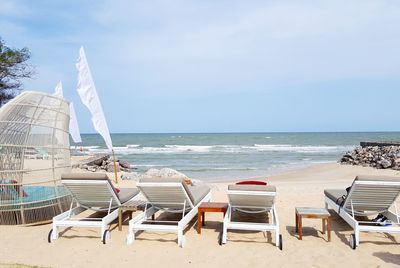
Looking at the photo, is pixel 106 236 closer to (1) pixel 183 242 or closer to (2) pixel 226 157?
(1) pixel 183 242

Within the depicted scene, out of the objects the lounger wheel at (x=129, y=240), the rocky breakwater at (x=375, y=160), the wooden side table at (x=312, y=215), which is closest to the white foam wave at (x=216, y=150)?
the rocky breakwater at (x=375, y=160)

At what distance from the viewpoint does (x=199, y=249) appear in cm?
594

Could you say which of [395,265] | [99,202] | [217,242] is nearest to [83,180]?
[99,202]

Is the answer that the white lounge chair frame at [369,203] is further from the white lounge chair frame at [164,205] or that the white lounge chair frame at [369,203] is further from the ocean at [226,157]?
the ocean at [226,157]

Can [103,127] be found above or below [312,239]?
above

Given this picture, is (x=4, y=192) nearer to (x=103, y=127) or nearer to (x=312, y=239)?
(x=103, y=127)

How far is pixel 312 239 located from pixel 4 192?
5.43m

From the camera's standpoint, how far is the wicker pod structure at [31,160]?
23.7 ft

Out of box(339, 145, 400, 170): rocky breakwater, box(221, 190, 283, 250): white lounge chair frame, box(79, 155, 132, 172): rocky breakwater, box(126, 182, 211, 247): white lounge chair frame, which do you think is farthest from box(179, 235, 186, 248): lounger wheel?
box(339, 145, 400, 170): rocky breakwater

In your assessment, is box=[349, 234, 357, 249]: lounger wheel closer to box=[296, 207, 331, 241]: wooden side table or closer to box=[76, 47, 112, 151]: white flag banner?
box=[296, 207, 331, 241]: wooden side table

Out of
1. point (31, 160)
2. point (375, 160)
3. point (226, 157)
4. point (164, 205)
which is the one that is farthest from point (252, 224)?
point (226, 157)

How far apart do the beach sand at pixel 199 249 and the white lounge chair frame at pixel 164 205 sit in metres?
0.24

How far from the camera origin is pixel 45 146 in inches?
298

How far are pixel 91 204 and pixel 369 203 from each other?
4680 mm
